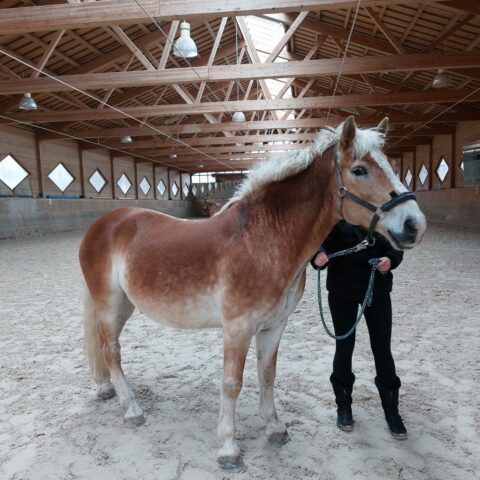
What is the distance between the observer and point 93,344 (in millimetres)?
2363

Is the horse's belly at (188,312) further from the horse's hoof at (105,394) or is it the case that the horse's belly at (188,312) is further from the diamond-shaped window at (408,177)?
Answer: the diamond-shaped window at (408,177)

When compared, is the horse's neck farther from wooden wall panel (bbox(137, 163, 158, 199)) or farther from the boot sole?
wooden wall panel (bbox(137, 163, 158, 199))

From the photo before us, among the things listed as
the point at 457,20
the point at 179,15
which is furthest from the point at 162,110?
the point at 457,20

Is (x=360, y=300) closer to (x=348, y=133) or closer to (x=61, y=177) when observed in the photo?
(x=348, y=133)

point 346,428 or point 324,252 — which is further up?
point 324,252

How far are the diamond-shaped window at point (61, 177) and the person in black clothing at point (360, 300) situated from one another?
15.9m

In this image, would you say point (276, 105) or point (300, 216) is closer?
point (300, 216)

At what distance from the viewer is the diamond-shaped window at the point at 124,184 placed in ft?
68.7

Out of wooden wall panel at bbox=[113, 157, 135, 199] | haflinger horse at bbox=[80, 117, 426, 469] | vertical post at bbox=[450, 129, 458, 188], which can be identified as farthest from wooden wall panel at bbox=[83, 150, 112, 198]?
haflinger horse at bbox=[80, 117, 426, 469]

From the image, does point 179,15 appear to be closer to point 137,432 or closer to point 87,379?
point 87,379

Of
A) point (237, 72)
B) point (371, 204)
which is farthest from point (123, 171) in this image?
point (371, 204)

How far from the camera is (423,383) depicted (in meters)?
2.46

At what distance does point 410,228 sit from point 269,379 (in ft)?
3.51

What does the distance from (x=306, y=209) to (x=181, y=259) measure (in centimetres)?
66
